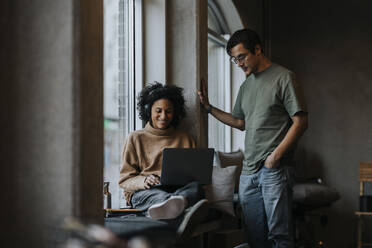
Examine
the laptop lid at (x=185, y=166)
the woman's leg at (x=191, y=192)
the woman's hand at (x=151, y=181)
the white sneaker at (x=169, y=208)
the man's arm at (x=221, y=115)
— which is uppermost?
the man's arm at (x=221, y=115)

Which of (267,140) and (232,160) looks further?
(232,160)

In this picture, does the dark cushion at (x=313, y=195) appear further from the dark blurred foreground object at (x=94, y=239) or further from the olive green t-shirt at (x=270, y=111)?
the dark blurred foreground object at (x=94, y=239)

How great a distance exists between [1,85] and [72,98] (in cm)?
36

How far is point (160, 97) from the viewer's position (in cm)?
373

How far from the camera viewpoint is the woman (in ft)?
10.7

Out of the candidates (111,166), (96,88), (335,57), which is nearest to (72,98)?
(96,88)

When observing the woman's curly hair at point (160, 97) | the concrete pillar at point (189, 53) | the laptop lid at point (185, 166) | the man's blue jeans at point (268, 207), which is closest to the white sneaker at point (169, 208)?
the laptop lid at point (185, 166)

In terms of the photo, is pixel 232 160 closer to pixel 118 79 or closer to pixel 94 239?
pixel 118 79

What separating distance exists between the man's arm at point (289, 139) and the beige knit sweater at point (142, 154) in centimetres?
68

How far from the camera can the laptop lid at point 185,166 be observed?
3293mm

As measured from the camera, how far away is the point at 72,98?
2.45 metres

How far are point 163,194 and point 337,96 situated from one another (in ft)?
11.6

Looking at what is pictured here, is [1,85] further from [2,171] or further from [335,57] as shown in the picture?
[335,57]

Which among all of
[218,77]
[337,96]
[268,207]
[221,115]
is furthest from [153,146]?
[337,96]
